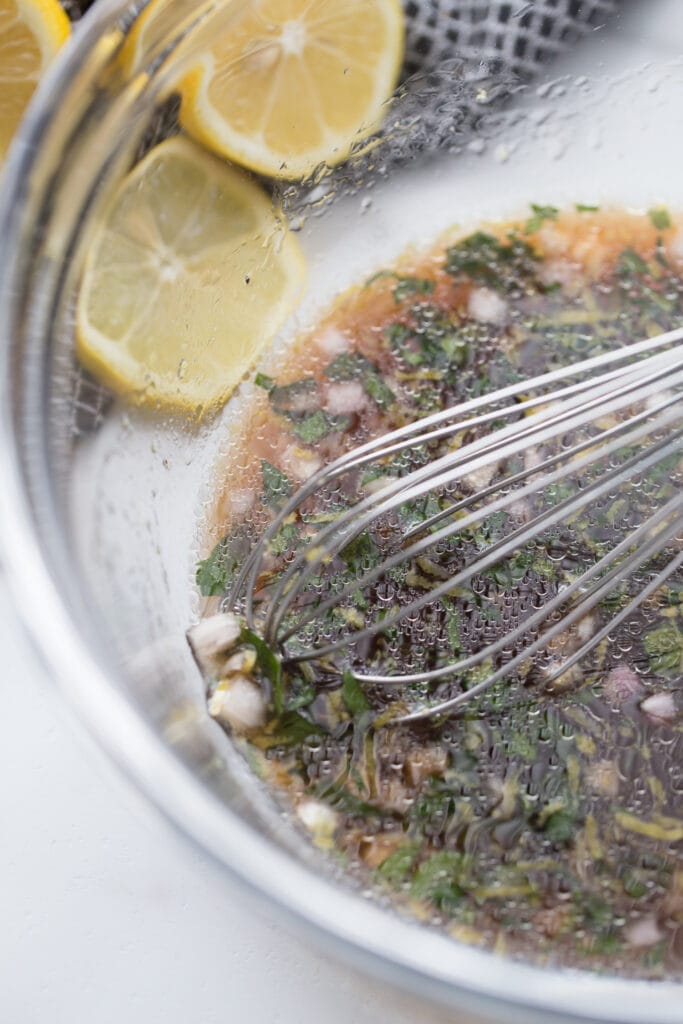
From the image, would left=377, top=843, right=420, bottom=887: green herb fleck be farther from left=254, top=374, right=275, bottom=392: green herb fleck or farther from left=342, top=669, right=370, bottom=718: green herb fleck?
left=254, top=374, right=275, bottom=392: green herb fleck

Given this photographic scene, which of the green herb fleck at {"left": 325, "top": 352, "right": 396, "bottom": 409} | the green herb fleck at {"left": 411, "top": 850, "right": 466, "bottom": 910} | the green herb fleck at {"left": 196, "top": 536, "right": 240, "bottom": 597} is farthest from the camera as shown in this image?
the green herb fleck at {"left": 325, "top": 352, "right": 396, "bottom": 409}

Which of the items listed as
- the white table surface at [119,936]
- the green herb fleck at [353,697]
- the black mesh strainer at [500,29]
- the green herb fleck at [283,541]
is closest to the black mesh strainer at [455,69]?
the black mesh strainer at [500,29]

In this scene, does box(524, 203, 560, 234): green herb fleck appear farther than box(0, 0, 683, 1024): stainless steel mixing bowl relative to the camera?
Yes

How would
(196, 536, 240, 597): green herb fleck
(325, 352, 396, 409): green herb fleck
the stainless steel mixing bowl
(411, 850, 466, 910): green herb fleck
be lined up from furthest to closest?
(325, 352, 396, 409): green herb fleck → (196, 536, 240, 597): green herb fleck → (411, 850, 466, 910): green herb fleck → the stainless steel mixing bowl

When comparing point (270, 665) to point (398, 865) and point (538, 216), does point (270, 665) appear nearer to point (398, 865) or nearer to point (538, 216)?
point (398, 865)

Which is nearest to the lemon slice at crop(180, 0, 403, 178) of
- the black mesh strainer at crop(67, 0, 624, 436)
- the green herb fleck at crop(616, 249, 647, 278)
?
the black mesh strainer at crop(67, 0, 624, 436)

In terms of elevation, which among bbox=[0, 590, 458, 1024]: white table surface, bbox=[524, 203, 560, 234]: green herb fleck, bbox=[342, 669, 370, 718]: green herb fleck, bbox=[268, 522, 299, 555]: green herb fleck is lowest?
bbox=[0, 590, 458, 1024]: white table surface

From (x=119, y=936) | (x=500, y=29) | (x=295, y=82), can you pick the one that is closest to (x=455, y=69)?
(x=500, y=29)
